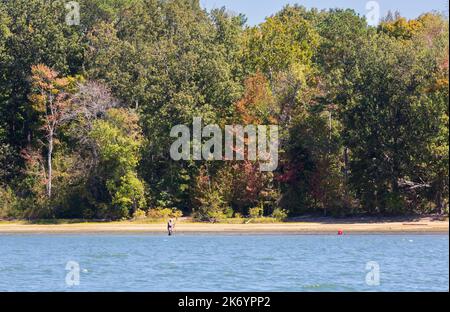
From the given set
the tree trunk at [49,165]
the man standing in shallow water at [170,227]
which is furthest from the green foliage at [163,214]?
the tree trunk at [49,165]

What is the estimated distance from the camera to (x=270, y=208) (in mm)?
74625

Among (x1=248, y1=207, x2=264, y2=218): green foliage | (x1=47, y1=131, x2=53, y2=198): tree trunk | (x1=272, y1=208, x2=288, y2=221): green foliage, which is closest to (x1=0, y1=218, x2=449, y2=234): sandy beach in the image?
(x1=272, y1=208, x2=288, y2=221): green foliage

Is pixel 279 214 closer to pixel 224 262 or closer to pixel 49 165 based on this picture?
pixel 49 165

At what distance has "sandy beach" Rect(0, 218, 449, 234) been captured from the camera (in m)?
66.8

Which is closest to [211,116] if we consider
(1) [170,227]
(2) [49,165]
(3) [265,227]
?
(3) [265,227]

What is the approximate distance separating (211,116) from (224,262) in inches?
948

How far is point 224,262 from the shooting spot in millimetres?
51438

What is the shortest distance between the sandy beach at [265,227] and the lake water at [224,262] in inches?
51.7

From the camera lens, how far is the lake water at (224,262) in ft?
140

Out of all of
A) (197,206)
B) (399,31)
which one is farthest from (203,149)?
(399,31)

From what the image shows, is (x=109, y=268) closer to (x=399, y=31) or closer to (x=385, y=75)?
(x=385, y=75)

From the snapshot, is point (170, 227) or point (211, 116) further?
point (211, 116)
